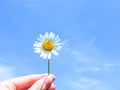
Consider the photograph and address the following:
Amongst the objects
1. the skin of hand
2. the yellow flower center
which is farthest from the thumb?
the yellow flower center

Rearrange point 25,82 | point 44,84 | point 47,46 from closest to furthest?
point 44,84
point 47,46
point 25,82

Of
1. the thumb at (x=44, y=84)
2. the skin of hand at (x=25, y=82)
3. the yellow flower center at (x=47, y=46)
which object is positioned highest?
the yellow flower center at (x=47, y=46)

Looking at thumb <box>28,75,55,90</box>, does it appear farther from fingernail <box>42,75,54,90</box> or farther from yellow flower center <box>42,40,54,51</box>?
yellow flower center <box>42,40,54,51</box>

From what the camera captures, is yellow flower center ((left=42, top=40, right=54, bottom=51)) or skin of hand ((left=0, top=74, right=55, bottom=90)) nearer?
skin of hand ((left=0, top=74, right=55, bottom=90))

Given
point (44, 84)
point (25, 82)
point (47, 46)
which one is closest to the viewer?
point (44, 84)

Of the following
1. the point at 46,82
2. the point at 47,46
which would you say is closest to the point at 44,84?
the point at 46,82

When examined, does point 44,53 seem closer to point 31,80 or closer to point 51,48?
point 51,48

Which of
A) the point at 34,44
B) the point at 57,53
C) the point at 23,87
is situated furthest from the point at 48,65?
the point at 23,87

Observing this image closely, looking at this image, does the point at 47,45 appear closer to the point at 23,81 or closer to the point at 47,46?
the point at 47,46

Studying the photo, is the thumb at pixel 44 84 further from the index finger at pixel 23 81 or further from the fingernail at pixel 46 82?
the index finger at pixel 23 81

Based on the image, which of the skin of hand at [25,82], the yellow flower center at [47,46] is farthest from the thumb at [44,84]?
the yellow flower center at [47,46]
